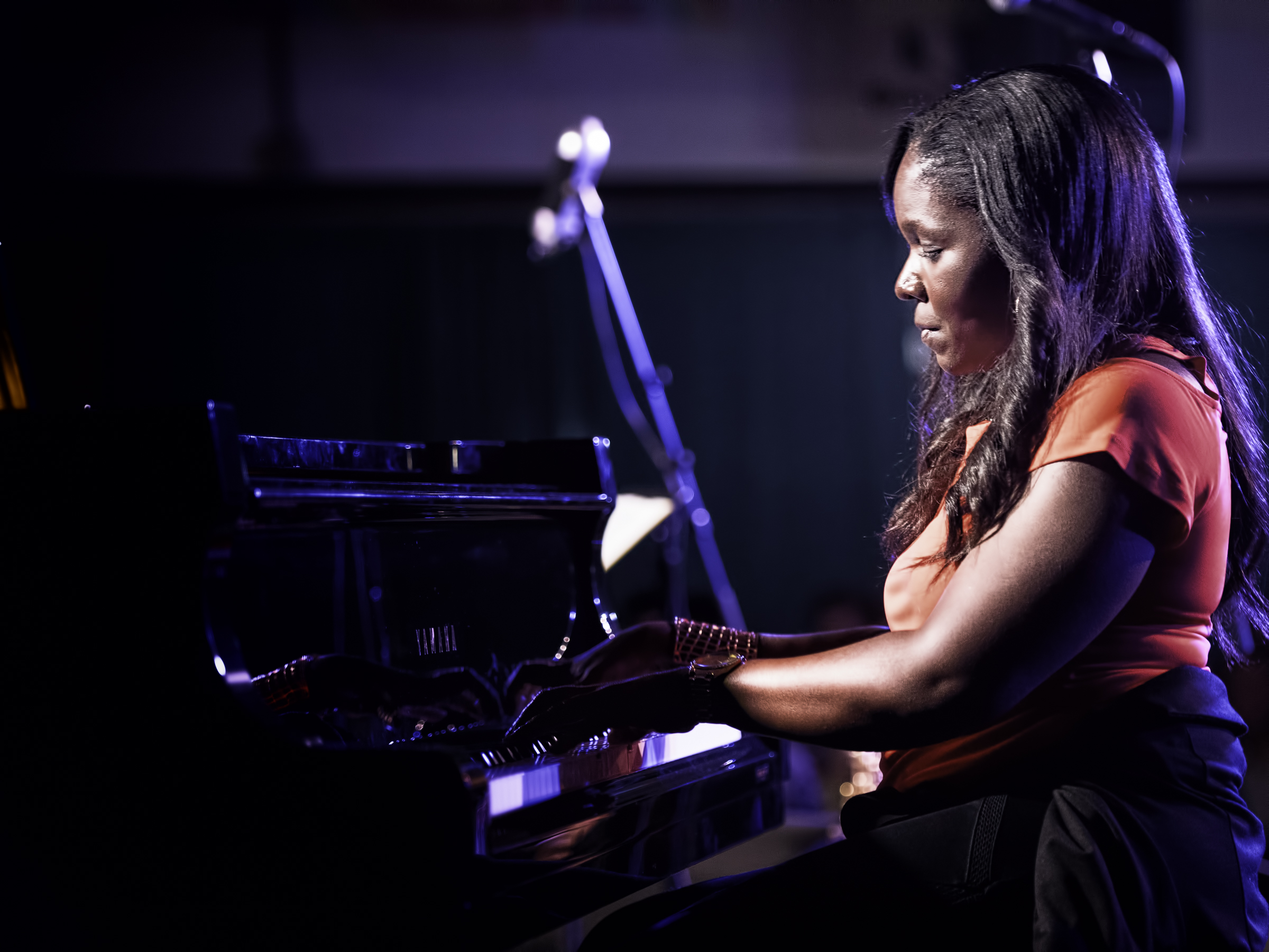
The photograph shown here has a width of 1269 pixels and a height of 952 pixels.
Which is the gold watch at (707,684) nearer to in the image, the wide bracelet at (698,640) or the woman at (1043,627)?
the woman at (1043,627)

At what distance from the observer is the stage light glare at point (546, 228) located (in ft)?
14.3

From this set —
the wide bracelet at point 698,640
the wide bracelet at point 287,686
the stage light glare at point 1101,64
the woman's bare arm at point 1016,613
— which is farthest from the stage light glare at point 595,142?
the woman's bare arm at point 1016,613

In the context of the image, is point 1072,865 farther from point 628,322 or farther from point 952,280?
point 628,322

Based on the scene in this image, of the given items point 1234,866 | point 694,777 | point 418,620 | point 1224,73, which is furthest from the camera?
point 1224,73

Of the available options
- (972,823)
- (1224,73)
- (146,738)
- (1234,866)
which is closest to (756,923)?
(972,823)

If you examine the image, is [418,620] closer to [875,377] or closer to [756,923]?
[756,923]

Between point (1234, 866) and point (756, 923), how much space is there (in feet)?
1.56

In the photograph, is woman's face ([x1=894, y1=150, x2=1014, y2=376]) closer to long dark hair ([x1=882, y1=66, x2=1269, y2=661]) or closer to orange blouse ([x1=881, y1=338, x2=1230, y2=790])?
long dark hair ([x1=882, y1=66, x2=1269, y2=661])

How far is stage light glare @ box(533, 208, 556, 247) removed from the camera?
4352 millimetres

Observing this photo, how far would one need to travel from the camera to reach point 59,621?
115cm

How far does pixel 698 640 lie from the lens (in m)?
1.57

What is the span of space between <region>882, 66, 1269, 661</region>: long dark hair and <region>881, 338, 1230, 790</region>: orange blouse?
0.14ft

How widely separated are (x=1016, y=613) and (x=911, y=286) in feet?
1.44

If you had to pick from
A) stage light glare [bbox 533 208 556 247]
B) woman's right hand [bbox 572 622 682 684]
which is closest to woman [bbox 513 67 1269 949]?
woman's right hand [bbox 572 622 682 684]
